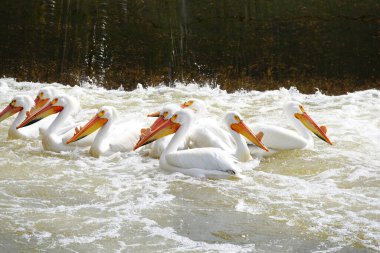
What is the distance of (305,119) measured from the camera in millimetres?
6270

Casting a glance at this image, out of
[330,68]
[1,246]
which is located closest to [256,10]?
[330,68]

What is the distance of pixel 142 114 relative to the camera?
7.86m

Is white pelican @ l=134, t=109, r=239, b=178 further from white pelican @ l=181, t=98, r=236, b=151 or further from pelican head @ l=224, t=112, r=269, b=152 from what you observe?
pelican head @ l=224, t=112, r=269, b=152

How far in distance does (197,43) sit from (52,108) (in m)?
3.95

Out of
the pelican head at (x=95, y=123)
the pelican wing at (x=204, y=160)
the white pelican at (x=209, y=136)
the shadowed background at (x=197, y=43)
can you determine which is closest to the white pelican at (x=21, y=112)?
the pelican head at (x=95, y=123)

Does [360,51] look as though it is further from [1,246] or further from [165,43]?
[1,246]

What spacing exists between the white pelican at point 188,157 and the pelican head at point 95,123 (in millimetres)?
530

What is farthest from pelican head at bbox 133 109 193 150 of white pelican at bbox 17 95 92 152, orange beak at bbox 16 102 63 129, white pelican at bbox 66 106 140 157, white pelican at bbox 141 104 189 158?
orange beak at bbox 16 102 63 129

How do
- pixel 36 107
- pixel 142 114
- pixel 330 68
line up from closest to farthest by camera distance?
pixel 36 107, pixel 142 114, pixel 330 68

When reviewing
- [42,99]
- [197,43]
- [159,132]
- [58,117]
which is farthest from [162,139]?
[197,43]

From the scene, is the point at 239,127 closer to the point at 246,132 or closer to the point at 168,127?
the point at 246,132

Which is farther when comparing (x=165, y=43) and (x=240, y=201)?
(x=165, y=43)

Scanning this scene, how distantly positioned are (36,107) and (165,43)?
342 cm

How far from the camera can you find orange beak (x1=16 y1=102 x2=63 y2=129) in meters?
6.28
